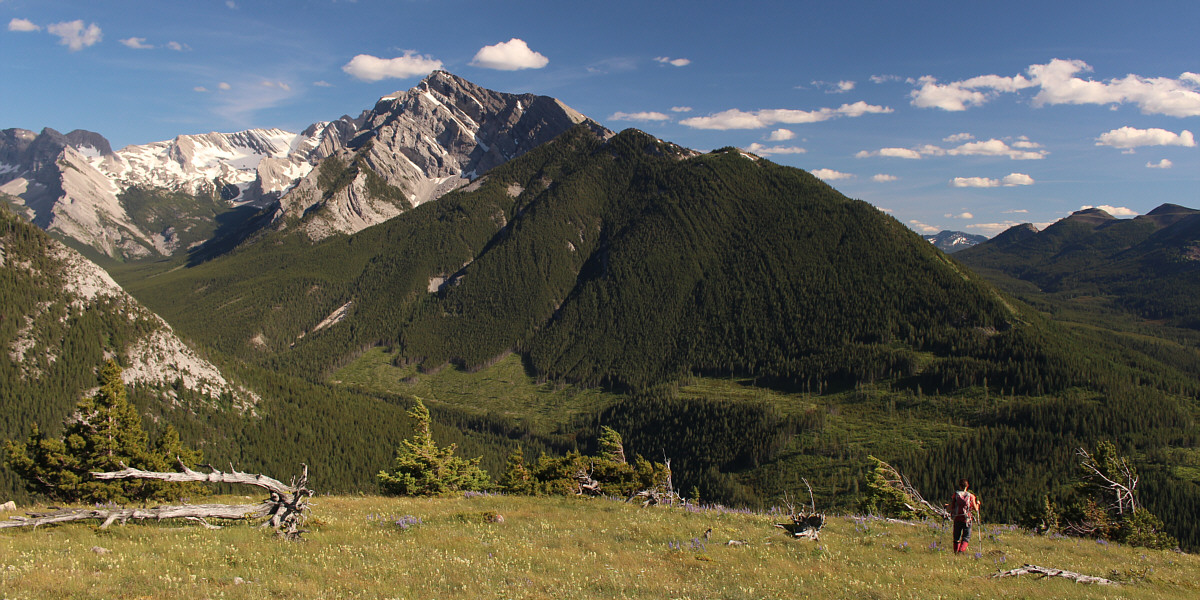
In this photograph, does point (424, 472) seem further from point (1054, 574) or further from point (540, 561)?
point (1054, 574)

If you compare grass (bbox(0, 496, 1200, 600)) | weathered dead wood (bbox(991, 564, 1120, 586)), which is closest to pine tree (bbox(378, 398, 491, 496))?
grass (bbox(0, 496, 1200, 600))

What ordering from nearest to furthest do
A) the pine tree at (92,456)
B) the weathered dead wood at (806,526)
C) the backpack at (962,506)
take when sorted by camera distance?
the backpack at (962,506)
the weathered dead wood at (806,526)
the pine tree at (92,456)

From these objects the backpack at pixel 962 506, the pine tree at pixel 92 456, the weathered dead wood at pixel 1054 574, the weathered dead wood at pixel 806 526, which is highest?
the backpack at pixel 962 506

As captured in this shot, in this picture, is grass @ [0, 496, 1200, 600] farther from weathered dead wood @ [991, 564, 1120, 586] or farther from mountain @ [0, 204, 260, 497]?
mountain @ [0, 204, 260, 497]

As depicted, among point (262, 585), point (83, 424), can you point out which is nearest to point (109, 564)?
point (262, 585)

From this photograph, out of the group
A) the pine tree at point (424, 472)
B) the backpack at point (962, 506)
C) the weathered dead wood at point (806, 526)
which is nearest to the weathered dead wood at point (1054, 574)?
the backpack at point (962, 506)

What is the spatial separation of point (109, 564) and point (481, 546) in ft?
38.2

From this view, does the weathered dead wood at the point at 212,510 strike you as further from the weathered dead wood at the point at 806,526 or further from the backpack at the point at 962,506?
the backpack at the point at 962,506

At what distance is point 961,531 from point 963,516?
82cm

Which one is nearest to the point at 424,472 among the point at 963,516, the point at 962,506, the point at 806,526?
the point at 806,526

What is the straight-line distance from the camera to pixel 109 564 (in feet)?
54.2

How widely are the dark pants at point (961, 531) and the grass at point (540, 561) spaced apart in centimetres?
79

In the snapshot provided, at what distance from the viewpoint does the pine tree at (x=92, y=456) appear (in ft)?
155

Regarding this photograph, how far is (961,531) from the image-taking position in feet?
83.3
